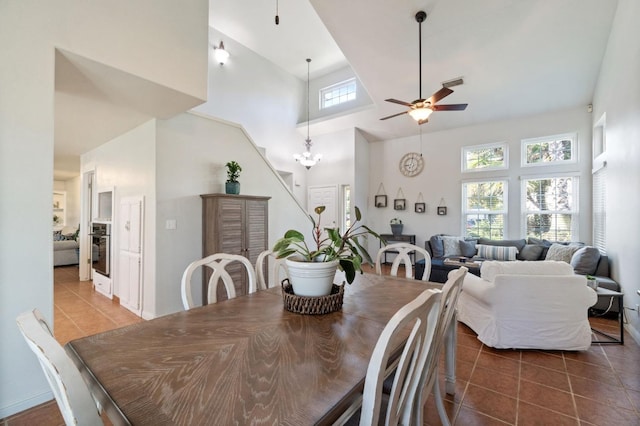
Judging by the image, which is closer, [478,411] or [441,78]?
[478,411]

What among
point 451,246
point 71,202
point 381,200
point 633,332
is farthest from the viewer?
point 71,202

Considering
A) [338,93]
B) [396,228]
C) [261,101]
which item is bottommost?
[396,228]

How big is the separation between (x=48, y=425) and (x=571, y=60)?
688 cm

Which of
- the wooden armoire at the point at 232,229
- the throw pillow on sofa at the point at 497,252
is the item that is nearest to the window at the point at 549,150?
the throw pillow on sofa at the point at 497,252

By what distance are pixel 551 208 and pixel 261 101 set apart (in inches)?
256

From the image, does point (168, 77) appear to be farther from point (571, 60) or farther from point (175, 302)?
point (571, 60)

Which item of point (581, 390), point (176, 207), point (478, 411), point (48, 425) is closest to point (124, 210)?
point (176, 207)

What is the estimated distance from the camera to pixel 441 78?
182 inches

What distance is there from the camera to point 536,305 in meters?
2.58

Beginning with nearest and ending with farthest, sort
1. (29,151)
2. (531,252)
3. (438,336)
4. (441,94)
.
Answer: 1. (438,336)
2. (29,151)
3. (441,94)
4. (531,252)

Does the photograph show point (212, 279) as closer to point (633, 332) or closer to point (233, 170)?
point (233, 170)

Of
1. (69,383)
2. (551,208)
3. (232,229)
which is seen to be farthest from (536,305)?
(551,208)

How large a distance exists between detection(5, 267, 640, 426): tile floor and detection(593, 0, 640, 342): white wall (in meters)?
0.77

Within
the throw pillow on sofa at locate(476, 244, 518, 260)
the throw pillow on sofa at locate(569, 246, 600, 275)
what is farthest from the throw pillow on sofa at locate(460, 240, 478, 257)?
the throw pillow on sofa at locate(569, 246, 600, 275)
